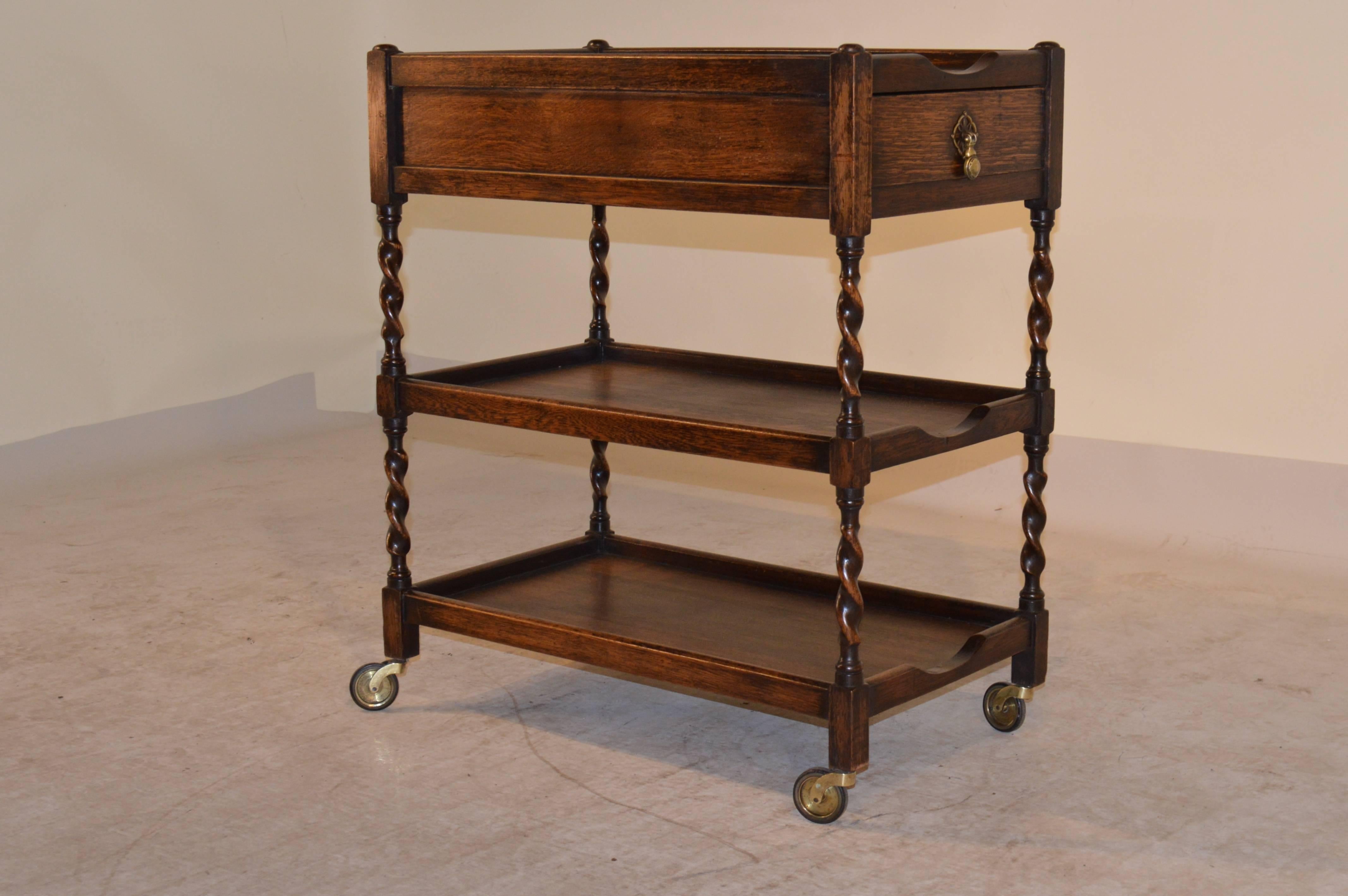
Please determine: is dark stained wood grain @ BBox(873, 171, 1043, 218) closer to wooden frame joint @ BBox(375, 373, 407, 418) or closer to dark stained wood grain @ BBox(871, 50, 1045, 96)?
dark stained wood grain @ BBox(871, 50, 1045, 96)

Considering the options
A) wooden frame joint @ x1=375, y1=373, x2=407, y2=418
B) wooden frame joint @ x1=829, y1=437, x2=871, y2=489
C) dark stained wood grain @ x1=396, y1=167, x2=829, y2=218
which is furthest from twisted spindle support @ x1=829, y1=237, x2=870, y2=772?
wooden frame joint @ x1=375, y1=373, x2=407, y2=418

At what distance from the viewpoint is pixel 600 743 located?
10.5ft

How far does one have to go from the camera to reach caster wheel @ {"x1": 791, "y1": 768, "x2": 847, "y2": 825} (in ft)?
9.25

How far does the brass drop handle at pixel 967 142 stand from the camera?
280 cm

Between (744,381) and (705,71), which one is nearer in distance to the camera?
(705,71)

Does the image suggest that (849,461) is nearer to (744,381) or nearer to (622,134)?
(622,134)

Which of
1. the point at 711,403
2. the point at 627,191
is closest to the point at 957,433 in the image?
the point at 711,403

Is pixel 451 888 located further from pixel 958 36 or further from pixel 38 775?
pixel 958 36

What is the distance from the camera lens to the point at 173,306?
605cm

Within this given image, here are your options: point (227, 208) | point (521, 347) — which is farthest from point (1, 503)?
point (521, 347)

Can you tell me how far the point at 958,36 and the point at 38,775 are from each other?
346cm

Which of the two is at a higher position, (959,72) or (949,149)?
(959,72)

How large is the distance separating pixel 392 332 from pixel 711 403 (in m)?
0.68

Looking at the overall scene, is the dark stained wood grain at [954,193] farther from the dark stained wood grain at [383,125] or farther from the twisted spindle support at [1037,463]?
the dark stained wood grain at [383,125]
